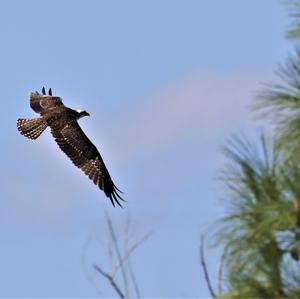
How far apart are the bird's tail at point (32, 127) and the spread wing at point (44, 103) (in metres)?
0.19

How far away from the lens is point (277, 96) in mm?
4562

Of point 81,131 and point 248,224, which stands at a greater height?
point 81,131

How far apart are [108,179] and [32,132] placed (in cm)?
106

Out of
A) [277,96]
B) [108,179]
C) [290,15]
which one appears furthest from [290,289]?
[108,179]

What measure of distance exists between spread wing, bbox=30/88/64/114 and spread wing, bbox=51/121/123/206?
1.28 feet

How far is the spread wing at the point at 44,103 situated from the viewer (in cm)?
1480

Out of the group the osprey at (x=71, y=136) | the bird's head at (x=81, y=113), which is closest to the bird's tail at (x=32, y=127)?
the osprey at (x=71, y=136)

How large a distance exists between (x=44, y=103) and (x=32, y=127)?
1.53 feet

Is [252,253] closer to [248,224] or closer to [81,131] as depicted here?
[248,224]

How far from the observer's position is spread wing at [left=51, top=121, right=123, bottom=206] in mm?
14422

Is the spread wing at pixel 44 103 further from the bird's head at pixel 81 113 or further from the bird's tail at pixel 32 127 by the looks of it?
the bird's head at pixel 81 113

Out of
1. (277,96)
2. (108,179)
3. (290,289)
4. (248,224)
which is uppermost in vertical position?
(108,179)

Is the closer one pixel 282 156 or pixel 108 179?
pixel 282 156

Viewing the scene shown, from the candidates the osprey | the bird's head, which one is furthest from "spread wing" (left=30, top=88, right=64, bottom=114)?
the bird's head
